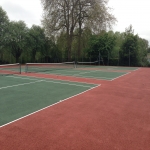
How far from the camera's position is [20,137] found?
363 cm

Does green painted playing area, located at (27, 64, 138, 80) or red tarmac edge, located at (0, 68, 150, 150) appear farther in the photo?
green painted playing area, located at (27, 64, 138, 80)

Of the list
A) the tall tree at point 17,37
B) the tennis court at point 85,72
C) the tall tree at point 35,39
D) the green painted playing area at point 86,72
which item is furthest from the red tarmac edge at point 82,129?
the tall tree at point 35,39

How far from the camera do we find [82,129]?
4066 mm

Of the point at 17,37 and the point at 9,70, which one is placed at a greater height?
the point at 17,37

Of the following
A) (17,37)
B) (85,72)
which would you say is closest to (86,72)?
(85,72)

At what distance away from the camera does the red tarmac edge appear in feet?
11.1

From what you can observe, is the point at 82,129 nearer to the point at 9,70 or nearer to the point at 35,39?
the point at 9,70

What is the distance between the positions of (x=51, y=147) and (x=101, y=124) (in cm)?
159

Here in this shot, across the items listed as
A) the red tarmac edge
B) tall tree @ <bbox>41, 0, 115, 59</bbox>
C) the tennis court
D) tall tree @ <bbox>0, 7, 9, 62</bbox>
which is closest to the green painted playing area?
the tennis court

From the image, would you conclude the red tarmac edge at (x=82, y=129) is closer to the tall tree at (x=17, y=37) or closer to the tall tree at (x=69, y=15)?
the tall tree at (x=17, y=37)

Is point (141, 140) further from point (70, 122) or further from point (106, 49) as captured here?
point (106, 49)

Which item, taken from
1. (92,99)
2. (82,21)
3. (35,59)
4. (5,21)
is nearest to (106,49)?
(82,21)

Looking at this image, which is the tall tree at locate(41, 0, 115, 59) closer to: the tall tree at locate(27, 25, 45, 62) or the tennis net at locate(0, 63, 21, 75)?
the tall tree at locate(27, 25, 45, 62)

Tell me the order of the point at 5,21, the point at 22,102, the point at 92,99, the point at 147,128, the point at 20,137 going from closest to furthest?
the point at 20,137 < the point at 147,128 < the point at 22,102 < the point at 92,99 < the point at 5,21
